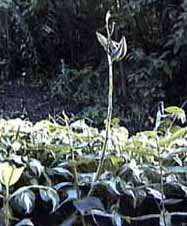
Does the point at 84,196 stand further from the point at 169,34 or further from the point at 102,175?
the point at 169,34

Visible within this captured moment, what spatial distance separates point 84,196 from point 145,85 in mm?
4031

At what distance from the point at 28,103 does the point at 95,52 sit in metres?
0.70

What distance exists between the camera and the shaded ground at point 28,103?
525cm

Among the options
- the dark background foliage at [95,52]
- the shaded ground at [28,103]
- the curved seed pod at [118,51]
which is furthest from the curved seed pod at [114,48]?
the shaded ground at [28,103]

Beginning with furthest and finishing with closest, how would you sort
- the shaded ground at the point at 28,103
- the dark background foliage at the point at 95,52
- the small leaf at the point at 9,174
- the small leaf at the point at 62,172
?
the shaded ground at the point at 28,103, the dark background foliage at the point at 95,52, the small leaf at the point at 62,172, the small leaf at the point at 9,174

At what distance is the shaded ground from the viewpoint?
207 inches

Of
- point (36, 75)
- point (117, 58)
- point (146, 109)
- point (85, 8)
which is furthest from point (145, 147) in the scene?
point (36, 75)

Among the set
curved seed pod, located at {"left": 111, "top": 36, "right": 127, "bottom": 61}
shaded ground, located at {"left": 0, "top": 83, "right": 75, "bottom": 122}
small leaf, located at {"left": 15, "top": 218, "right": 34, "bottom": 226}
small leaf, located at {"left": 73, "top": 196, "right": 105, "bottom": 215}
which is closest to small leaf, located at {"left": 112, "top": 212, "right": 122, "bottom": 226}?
small leaf, located at {"left": 73, "top": 196, "right": 105, "bottom": 215}

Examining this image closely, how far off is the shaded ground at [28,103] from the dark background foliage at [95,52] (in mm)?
90

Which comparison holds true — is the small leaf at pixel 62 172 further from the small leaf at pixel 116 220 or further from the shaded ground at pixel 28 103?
the shaded ground at pixel 28 103

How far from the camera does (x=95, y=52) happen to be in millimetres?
5645

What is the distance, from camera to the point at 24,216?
1.08 m

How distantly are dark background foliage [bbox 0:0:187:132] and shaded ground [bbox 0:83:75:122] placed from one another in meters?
0.09

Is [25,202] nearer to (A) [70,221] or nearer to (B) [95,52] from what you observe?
(A) [70,221]
